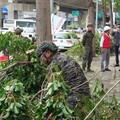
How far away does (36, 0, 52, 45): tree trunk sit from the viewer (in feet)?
29.8

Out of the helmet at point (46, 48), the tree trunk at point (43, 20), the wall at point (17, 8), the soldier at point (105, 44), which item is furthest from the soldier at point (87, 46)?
the wall at point (17, 8)

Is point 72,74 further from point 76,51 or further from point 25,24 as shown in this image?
point 25,24

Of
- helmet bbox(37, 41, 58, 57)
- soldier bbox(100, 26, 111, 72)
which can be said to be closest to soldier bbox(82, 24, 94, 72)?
soldier bbox(100, 26, 111, 72)

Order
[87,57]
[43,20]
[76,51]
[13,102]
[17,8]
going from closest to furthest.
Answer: [13,102] < [43,20] < [87,57] < [76,51] < [17,8]

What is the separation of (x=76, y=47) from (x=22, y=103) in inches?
691

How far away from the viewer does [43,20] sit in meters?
9.25

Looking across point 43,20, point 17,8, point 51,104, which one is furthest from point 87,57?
point 17,8

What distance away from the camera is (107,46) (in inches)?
613

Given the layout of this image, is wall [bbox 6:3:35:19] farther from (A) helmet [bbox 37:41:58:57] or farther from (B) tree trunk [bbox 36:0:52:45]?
(A) helmet [bbox 37:41:58:57]

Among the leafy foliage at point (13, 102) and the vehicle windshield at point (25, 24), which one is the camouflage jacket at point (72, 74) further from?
the vehicle windshield at point (25, 24)

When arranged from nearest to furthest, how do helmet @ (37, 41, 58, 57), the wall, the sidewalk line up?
1. helmet @ (37, 41, 58, 57)
2. the sidewalk
3. the wall

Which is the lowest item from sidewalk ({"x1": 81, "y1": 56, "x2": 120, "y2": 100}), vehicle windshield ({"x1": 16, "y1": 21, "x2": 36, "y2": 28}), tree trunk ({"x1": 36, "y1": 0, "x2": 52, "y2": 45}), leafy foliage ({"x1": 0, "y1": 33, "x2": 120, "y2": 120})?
sidewalk ({"x1": 81, "y1": 56, "x2": 120, "y2": 100})

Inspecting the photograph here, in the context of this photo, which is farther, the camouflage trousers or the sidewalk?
the camouflage trousers

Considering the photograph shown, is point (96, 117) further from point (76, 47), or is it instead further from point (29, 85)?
point (76, 47)
